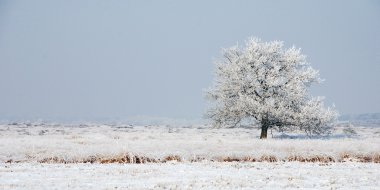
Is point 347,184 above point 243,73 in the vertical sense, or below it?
below

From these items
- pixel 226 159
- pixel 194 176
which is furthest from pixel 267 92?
pixel 194 176

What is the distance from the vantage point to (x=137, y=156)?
87.5ft

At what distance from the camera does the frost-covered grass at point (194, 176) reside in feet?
54.9

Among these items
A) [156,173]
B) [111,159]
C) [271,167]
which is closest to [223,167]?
[271,167]

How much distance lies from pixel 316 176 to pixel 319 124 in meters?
22.1

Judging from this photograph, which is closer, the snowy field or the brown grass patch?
the snowy field

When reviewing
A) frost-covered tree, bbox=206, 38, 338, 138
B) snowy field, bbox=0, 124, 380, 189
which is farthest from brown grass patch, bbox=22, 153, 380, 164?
frost-covered tree, bbox=206, 38, 338, 138

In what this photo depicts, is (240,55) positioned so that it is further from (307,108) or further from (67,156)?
(67,156)

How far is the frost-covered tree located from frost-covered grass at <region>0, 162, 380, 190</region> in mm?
16161

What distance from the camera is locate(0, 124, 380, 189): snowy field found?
680 inches

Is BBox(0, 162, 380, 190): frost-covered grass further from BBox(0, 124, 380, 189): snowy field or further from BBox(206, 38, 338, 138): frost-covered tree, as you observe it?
BBox(206, 38, 338, 138): frost-covered tree

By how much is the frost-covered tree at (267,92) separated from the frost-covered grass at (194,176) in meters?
16.2

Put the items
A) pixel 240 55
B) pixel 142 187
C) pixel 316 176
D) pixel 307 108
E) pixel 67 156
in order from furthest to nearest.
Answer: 1. pixel 240 55
2. pixel 307 108
3. pixel 67 156
4. pixel 316 176
5. pixel 142 187

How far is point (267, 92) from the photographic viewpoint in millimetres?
42062
